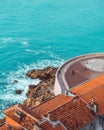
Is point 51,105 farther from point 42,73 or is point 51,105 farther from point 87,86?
point 42,73

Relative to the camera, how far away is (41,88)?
78.8 m

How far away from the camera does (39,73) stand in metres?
86.3

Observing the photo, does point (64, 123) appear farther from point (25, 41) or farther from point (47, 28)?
point (47, 28)

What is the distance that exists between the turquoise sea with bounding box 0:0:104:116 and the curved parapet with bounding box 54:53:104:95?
9.33 metres

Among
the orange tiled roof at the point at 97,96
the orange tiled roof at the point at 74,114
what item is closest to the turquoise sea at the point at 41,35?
the orange tiled roof at the point at 97,96

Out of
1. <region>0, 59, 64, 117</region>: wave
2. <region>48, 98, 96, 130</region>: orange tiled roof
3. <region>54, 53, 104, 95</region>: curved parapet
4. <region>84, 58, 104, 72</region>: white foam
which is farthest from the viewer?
<region>0, 59, 64, 117</region>: wave

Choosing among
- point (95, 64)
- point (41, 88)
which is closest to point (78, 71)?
point (95, 64)

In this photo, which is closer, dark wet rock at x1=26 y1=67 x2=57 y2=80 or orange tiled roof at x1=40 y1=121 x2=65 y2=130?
orange tiled roof at x1=40 y1=121 x2=65 y2=130

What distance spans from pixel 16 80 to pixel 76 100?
3365 centimetres

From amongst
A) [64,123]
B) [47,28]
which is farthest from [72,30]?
[64,123]

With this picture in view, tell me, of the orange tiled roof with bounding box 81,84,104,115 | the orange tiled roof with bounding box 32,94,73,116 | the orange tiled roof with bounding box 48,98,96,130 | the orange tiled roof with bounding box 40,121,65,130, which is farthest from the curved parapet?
the orange tiled roof with bounding box 40,121,65,130

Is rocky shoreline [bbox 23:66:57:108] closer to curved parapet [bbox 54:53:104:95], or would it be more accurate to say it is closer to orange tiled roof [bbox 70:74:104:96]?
curved parapet [bbox 54:53:104:95]

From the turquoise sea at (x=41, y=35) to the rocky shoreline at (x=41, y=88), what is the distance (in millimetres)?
1821

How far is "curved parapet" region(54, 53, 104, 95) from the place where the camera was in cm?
7238
